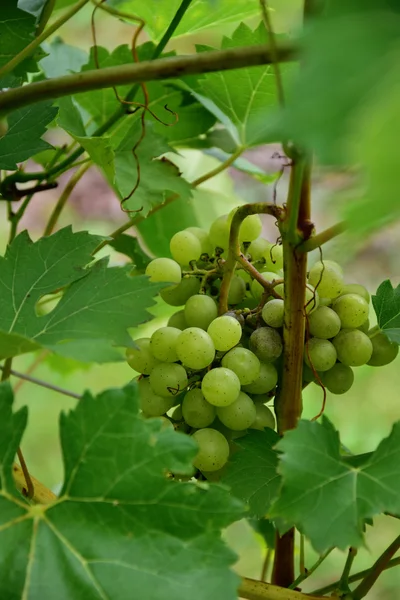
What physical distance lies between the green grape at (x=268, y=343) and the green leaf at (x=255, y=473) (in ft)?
0.16

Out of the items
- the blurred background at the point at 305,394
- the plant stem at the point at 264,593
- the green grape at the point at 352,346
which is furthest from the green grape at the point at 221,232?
the blurred background at the point at 305,394

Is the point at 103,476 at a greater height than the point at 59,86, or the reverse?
the point at 59,86

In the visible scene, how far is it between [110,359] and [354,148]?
216 millimetres

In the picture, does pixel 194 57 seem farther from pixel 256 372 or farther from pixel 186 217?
Result: pixel 186 217

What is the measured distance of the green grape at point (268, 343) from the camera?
44 cm

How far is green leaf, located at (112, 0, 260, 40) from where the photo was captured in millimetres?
632

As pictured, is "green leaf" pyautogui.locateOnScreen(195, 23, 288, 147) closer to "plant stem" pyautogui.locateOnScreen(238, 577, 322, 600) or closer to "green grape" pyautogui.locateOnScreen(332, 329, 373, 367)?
"green grape" pyautogui.locateOnScreen(332, 329, 373, 367)

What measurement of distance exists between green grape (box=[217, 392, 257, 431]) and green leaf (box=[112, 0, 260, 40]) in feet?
1.18

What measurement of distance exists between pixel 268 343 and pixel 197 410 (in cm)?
6

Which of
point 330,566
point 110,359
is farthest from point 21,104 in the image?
point 330,566

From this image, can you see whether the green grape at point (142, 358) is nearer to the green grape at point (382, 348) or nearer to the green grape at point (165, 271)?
the green grape at point (165, 271)

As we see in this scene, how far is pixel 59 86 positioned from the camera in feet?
1.09

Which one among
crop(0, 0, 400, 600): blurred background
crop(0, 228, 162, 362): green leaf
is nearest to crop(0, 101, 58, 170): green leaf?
crop(0, 228, 162, 362): green leaf

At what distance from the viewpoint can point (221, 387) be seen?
1.41 feet
